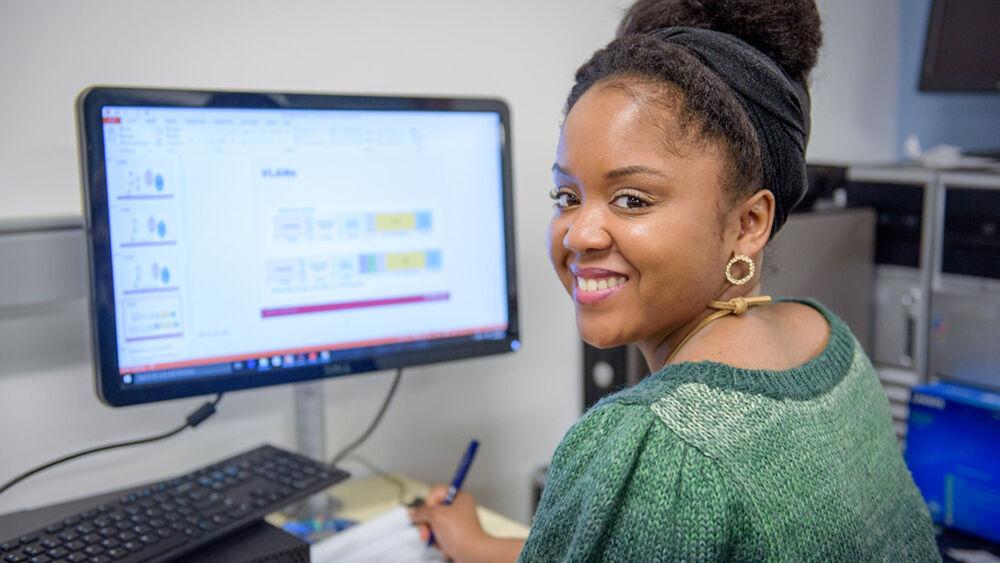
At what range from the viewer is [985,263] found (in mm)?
1594

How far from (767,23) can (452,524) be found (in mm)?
646

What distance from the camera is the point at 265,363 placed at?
3.73ft

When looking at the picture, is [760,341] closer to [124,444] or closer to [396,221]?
[396,221]

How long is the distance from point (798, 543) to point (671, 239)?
10.0 inches

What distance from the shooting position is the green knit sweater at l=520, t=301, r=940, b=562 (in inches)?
26.0

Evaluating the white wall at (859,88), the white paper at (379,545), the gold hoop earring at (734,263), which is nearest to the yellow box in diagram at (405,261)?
the white paper at (379,545)

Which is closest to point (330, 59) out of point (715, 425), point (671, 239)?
point (671, 239)

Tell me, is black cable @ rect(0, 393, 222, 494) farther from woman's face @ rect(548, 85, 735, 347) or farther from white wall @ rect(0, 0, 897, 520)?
woman's face @ rect(548, 85, 735, 347)

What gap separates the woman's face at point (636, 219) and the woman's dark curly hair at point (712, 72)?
0.04 feet

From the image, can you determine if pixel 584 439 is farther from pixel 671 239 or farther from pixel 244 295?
pixel 244 295

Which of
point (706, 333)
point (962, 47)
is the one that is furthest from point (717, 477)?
point (962, 47)

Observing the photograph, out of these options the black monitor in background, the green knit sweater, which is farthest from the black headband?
the black monitor in background

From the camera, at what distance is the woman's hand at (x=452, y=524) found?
3.50 ft

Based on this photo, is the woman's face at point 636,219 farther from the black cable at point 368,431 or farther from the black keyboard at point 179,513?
the black cable at point 368,431
